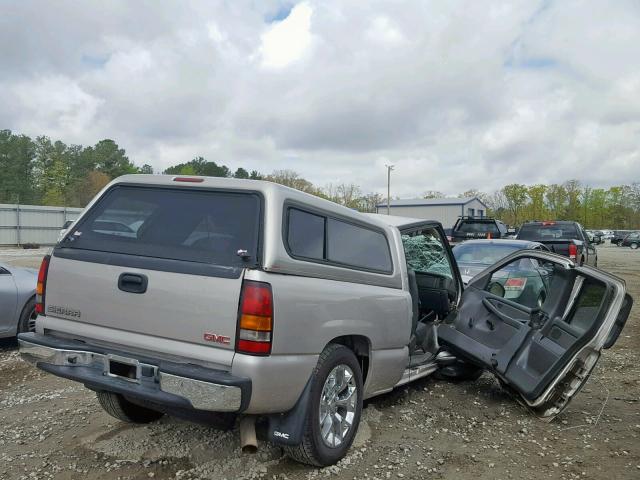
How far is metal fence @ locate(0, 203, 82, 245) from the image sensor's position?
30672 millimetres

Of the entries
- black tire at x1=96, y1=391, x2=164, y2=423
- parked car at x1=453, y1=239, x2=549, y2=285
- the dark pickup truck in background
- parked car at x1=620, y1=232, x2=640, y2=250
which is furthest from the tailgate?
parked car at x1=620, y1=232, x2=640, y2=250

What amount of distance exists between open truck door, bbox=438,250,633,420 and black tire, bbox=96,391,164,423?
2745 millimetres

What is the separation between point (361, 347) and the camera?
405cm

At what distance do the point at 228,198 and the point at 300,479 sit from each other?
71.3 inches

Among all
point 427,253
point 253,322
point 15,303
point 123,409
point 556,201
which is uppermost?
point 556,201

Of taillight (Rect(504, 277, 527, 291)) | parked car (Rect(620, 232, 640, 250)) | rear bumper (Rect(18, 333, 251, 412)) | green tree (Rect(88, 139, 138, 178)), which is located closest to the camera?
rear bumper (Rect(18, 333, 251, 412))

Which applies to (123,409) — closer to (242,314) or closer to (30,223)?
(242,314)

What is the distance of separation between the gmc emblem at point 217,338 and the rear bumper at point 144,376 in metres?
0.16

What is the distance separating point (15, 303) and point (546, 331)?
19.2ft

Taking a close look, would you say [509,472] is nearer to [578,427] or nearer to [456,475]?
[456,475]

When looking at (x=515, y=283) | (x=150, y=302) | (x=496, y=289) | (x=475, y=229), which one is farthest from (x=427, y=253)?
(x=475, y=229)

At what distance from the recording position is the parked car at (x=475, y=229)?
690 inches

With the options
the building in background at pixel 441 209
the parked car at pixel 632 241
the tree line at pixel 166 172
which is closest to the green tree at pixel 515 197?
the tree line at pixel 166 172

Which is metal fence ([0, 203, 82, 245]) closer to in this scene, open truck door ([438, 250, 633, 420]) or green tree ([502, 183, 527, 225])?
open truck door ([438, 250, 633, 420])
